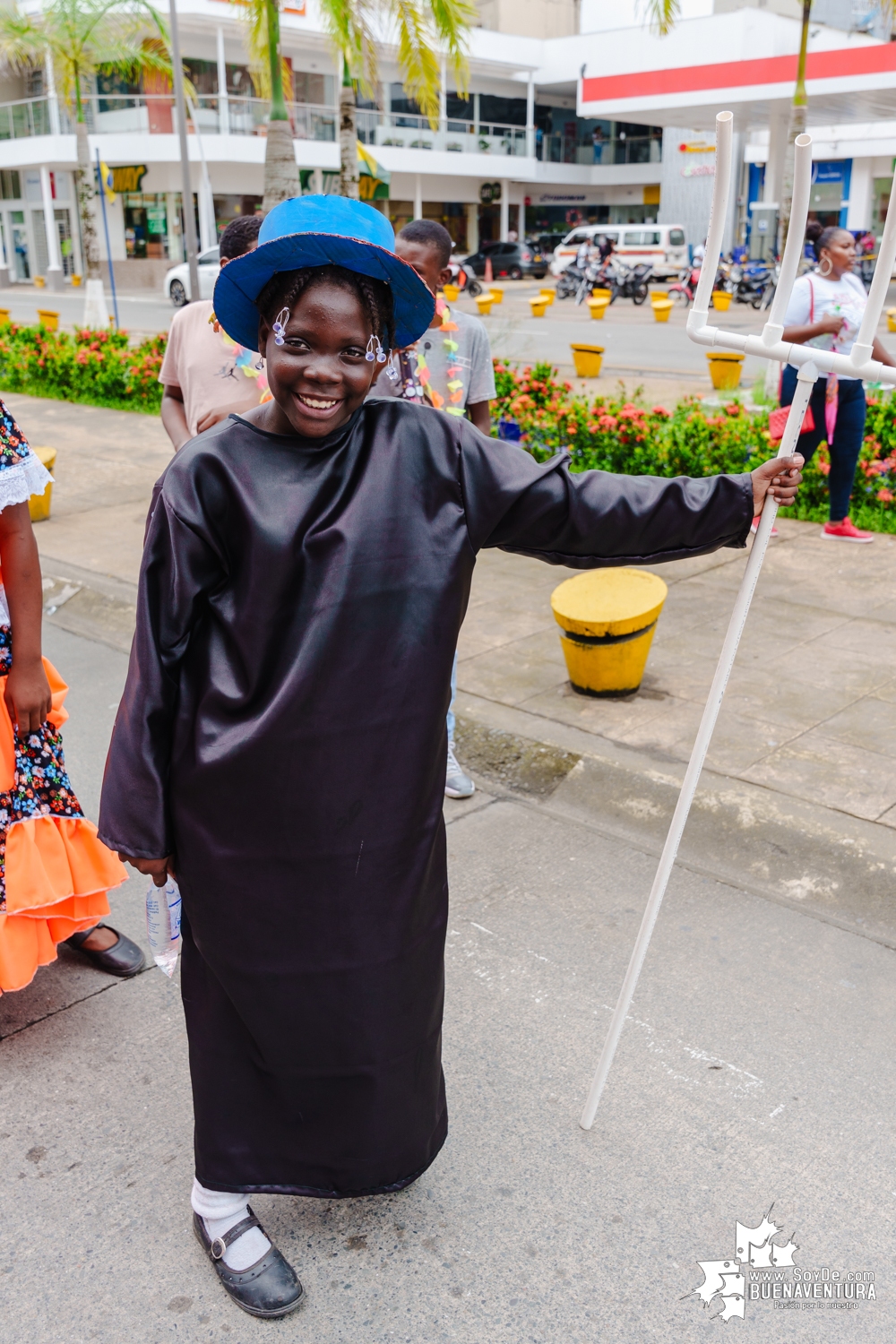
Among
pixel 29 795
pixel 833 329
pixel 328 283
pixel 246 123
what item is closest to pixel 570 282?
pixel 246 123

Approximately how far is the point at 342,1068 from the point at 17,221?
4518 centimetres

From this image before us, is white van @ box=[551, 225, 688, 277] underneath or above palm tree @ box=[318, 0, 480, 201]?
underneath

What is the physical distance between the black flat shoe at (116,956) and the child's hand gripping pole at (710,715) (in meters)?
1.31

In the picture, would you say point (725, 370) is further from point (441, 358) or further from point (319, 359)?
point (319, 359)

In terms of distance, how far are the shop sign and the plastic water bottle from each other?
3886cm

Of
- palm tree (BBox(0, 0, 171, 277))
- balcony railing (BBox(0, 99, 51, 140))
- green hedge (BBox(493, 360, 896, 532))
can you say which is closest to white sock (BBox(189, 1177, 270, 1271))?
green hedge (BBox(493, 360, 896, 532))

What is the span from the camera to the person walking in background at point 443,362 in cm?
363

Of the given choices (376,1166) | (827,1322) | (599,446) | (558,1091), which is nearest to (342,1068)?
(376,1166)

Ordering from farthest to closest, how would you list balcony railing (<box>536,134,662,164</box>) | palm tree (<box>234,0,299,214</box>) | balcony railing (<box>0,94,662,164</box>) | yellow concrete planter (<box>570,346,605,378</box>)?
balcony railing (<box>536,134,662,164</box>)
balcony railing (<box>0,94,662,164</box>)
yellow concrete planter (<box>570,346,605,378</box>)
palm tree (<box>234,0,299,214</box>)

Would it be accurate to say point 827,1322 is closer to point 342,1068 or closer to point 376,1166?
point 376,1166

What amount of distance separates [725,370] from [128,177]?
29881 mm

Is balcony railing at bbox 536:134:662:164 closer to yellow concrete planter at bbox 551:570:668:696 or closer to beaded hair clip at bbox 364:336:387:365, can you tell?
yellow concrete planter at bbox 551:570:668:696

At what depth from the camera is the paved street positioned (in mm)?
2123

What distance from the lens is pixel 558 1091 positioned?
8.69 ft
